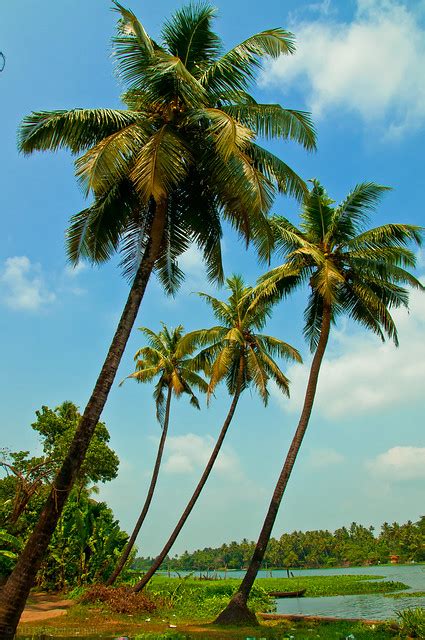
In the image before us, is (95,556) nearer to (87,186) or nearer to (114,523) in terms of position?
(114,523)

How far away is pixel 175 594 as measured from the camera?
72.7 ft

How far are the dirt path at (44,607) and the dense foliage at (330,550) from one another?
232 ft

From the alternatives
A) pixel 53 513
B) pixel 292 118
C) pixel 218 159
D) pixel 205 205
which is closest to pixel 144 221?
pixel 205 205

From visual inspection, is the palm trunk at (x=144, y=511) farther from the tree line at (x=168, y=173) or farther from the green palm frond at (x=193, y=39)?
the green palm frond at (x=193, y=39)

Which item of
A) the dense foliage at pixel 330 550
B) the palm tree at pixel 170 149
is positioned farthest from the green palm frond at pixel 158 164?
the dense foliage at pixel 330 550

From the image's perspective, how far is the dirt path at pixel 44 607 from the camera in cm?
1728

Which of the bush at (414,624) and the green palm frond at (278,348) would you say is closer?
the bush at (414,624)

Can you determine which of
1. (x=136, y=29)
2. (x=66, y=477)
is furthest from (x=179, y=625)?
(x=136, y=29)

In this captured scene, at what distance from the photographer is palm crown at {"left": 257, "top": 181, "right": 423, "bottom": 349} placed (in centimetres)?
1686

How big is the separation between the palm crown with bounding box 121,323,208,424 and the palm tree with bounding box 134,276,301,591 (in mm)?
2029

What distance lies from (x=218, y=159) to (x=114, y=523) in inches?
836

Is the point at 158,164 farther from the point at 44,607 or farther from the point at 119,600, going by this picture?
the point at 44,607

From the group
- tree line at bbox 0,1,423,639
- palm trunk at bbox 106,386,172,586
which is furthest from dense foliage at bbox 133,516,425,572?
tree line at bbox 0,1,423,639

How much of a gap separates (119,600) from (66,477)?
41.9ft
